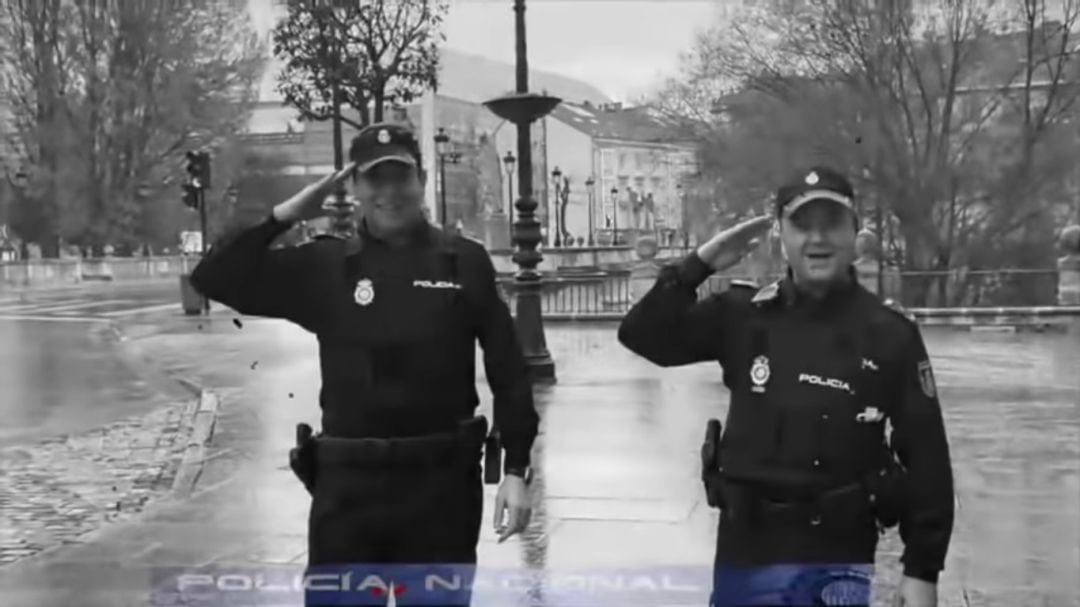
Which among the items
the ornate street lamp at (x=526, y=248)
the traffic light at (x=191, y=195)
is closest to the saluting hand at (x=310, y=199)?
the ornate street lamp at (x=526, y=248)

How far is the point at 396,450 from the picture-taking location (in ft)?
11.6

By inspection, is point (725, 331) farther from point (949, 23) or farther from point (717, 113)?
point (717, 113)

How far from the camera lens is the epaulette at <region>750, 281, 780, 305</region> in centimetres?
318

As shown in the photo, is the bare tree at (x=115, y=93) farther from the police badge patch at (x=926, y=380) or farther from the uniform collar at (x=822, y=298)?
the police badge patch at (x=926, y=380)

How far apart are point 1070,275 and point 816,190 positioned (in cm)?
2523

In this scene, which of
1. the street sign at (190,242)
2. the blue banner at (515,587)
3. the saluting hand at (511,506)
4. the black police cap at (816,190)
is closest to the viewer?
the black police cap at (816,190)

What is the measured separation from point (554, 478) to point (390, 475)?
18.0 feet

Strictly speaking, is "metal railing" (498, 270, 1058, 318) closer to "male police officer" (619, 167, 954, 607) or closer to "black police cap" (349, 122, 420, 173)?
"black police cap" (349, 122, 420, 173)

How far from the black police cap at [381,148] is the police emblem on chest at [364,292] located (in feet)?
1.02

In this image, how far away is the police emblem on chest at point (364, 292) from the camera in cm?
353

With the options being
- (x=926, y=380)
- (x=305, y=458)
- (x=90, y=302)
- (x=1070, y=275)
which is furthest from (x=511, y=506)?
(x=90, y=302)

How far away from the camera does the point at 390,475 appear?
3531 mm

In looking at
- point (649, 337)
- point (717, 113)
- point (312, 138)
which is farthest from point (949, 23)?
point (312, 138)

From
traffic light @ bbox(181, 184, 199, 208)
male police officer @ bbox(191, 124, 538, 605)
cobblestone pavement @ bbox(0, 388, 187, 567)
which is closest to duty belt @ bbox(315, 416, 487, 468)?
male police officer @ bbox(191, 124, 538, 605)
